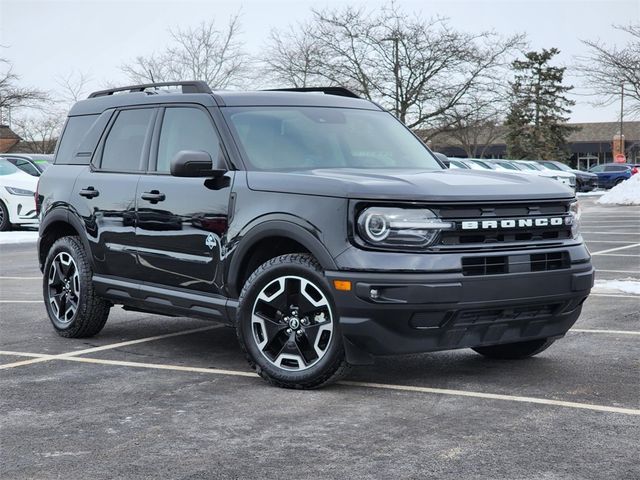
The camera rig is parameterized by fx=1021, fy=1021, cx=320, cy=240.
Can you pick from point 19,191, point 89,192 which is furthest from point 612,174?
point 89,192

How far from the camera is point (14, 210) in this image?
2186cm

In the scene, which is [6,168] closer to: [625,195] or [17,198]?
[17,198]

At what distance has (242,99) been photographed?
22.8 feet

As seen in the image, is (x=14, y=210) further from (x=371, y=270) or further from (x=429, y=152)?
(x=371, y=270)

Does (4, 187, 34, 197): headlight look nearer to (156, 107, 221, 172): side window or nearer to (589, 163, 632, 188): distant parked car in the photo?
(156, 107, 221, 172): side window

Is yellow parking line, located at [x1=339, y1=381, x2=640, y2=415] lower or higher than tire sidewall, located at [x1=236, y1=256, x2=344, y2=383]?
lower

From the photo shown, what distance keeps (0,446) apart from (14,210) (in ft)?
58.5

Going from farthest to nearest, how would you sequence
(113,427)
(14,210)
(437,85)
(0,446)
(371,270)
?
(437,85), (14,210), (371,270), (113,427), (0,446)

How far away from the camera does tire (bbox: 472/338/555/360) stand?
682 centimetres

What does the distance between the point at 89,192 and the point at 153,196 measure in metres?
0.93

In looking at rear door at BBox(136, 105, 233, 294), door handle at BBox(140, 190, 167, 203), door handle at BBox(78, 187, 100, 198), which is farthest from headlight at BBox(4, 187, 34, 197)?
door handle at BBox(140, 190, 167, 203)

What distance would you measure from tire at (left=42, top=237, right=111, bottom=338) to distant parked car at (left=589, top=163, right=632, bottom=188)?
46925mm

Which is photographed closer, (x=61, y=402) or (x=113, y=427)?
(x=113, y=427)

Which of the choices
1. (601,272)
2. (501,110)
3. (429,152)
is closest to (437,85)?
(501,110)
